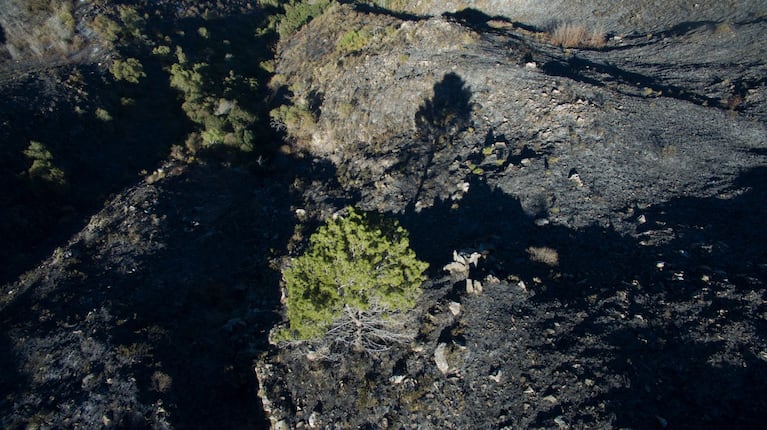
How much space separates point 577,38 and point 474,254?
2416 centimetres

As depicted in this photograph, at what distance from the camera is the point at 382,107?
27922mm

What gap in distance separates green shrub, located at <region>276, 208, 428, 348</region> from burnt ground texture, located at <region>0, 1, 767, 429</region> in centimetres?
270

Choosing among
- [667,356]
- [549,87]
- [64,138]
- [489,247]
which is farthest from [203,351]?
[549,87]

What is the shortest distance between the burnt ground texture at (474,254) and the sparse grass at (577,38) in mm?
1352

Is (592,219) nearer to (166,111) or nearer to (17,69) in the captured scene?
(166,111)

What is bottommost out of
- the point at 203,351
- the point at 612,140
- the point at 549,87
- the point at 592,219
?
the point at 203,351

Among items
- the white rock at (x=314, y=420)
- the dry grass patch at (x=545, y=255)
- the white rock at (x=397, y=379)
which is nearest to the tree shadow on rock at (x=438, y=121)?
the dry grass patch at (x=545, y=255)

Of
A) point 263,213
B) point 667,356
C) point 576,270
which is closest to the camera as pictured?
point 667,356

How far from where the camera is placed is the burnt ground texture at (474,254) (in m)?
13.7

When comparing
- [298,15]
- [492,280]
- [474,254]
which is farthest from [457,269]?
[298,15]

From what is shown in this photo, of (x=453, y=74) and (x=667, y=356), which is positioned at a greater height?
(x=453, y=74)

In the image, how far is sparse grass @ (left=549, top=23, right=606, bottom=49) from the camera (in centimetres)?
3234

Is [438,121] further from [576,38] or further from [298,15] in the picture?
[298,15]

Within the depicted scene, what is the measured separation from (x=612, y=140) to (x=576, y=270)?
8.88 metres
